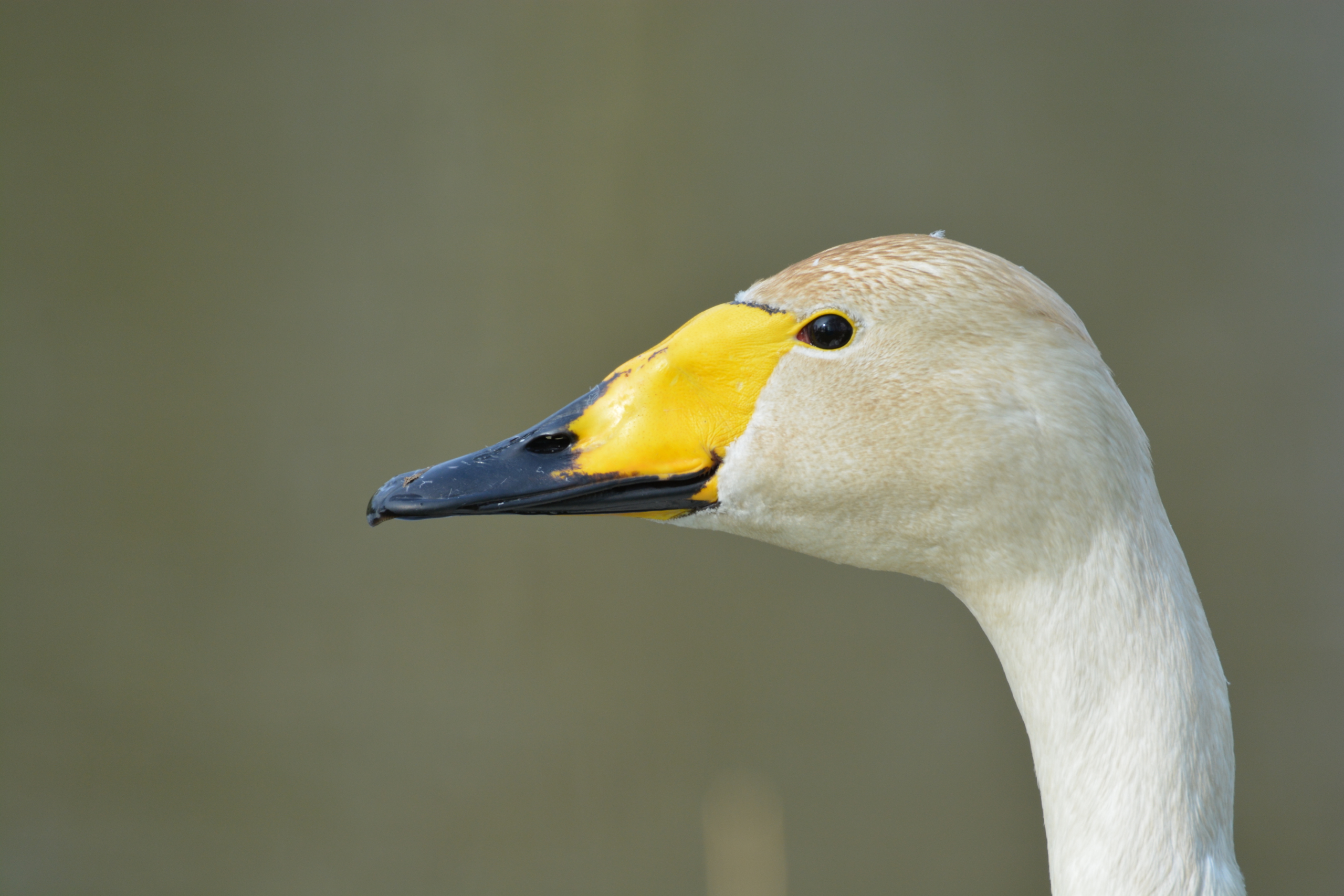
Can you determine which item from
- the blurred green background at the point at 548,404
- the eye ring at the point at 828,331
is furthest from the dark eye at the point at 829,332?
the blurred green background at the point at 548,404

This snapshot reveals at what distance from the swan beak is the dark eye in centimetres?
2

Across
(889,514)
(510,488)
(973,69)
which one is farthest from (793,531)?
(973,69)

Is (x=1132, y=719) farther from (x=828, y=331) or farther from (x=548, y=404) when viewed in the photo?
(x=548, y=404)

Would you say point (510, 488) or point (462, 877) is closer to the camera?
point (510, 488)

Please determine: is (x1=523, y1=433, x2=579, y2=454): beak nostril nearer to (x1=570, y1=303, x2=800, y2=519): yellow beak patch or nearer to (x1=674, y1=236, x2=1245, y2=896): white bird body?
(x1=570, y1=303, x2=800, y2=519): yellow beak patch

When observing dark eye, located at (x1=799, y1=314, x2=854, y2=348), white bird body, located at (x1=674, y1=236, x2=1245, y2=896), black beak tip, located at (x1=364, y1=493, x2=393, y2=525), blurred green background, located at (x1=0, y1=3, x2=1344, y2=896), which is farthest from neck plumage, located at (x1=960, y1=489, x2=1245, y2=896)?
blurred green background, located at (x1=0, y1=3, x2=1344, y2=896)

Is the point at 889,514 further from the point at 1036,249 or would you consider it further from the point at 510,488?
the point at 1036,249

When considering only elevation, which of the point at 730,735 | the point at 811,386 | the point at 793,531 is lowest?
the point at 730,735

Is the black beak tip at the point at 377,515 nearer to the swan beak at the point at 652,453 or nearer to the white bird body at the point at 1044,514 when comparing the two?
the swan beak at the point at 652,453

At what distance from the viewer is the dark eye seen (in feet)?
3.15

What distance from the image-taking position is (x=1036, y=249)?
2.86 m

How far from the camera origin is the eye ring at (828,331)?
37.8 inches

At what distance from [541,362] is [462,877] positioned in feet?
5.03

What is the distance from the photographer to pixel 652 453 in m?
0.99
